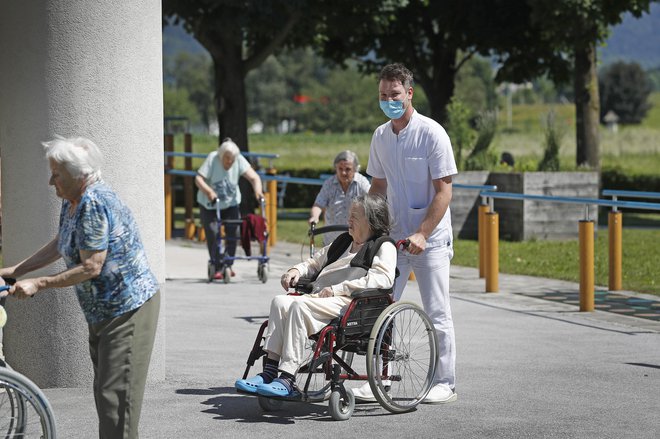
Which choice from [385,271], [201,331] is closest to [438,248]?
[385,271]

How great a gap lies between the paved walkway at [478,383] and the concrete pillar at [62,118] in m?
0.38

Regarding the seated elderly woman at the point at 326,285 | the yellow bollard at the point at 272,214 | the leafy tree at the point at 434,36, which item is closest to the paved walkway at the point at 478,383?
Answer: the seated elderly woman at the point at 326,285

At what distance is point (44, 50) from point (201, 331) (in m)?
3.43

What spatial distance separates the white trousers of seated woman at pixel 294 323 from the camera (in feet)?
23.0

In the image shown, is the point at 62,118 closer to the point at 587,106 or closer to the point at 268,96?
the point at 587,106

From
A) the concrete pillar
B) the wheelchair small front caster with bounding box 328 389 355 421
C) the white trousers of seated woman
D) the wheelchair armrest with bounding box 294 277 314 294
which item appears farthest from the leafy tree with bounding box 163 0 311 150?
the wheelchair small front caster with bounding box 328 389 355 421

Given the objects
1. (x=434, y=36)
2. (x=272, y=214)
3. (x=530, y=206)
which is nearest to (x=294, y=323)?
(x=272, y=214)

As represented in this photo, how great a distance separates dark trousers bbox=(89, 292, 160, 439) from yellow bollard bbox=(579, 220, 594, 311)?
6.92 m

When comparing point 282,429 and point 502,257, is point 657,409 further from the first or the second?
point 502,257

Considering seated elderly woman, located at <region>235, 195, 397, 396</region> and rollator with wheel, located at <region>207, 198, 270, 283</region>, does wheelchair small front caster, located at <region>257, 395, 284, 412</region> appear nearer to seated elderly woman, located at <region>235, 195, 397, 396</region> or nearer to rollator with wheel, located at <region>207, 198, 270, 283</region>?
seated elderly woman, located at <region>235, 195, 397, 396</region>

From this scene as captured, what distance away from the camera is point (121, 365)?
5508 mm

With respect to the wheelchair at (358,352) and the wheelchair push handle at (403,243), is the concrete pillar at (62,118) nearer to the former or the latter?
the wheelchair at (358,352)

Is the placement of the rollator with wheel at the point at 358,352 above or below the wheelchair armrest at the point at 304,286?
below

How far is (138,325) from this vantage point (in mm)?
5531
